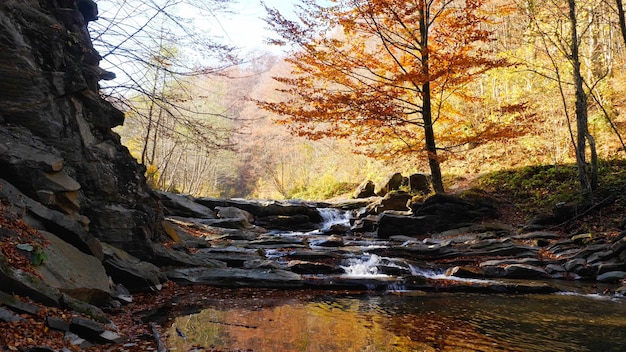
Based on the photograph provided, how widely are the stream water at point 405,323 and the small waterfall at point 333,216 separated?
376 inches

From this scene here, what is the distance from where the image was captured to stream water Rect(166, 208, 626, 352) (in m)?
4.64

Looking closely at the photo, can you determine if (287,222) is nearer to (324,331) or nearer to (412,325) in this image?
(412,325)

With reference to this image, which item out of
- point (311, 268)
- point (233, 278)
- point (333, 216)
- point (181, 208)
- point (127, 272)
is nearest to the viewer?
point (127, 272)

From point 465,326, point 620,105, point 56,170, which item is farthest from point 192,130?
point 620,105

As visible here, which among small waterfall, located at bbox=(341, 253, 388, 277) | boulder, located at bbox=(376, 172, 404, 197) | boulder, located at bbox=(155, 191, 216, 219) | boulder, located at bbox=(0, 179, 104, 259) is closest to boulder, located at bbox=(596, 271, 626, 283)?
small waterfall, located at bbox=(341, 253, 388, 277)

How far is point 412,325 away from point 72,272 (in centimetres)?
438

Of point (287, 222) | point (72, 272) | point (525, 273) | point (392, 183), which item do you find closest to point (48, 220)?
point (72, 272)

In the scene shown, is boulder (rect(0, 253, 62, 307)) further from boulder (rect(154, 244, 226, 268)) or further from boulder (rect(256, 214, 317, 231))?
boulder (rect(256, 214, 317, 231))

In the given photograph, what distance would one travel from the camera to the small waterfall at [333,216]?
1705 centimetres

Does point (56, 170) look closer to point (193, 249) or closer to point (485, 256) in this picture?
point (193, 249)

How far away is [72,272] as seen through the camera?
16.6ft

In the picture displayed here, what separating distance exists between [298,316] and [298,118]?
22.9 feet

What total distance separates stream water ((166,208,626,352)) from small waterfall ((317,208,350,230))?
9539mm

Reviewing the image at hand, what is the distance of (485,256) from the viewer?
31.8 feet
